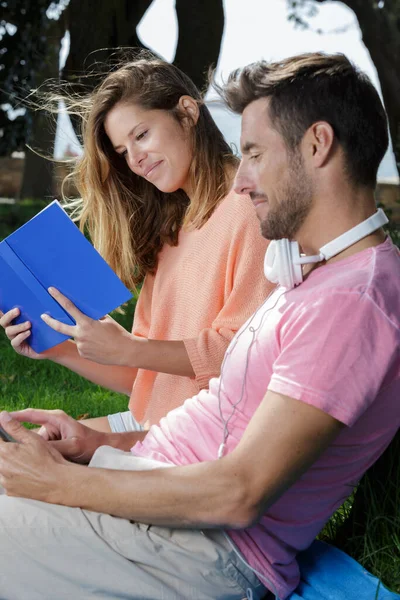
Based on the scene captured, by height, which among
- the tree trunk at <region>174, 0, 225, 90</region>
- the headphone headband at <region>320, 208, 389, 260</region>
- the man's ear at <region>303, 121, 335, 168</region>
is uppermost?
the man's ear at <region>303, 121, 335, 168</region>

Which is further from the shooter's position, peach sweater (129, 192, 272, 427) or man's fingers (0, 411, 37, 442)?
peach sweater (129, 192, 272, 427)

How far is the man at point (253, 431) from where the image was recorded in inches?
84.4

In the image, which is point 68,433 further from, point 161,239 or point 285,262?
point 285,262

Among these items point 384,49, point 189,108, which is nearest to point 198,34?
point 384,49

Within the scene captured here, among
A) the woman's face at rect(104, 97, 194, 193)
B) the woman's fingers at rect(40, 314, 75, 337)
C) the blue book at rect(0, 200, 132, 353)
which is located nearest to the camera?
the blue book at rect(0, 200, 132, 353)

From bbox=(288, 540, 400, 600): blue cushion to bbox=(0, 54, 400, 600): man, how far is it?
7 centimetres

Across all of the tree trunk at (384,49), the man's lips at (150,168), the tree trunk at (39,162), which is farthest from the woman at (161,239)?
the tree trunk at (39,162)

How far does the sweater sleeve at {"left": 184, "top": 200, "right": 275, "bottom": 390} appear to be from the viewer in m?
3.01

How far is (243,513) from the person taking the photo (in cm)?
217

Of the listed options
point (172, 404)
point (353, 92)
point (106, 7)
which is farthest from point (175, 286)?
point (106, 7)

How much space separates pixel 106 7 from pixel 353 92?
5533 mm

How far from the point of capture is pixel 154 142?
3250 mm

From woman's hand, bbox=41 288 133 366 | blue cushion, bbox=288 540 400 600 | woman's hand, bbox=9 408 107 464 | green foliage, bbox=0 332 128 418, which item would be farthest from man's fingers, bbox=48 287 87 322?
green foliage, bbox=0 332 128 418

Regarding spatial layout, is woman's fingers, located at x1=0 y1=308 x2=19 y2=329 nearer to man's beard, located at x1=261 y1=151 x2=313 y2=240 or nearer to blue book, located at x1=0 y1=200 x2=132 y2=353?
blue book, located at x1=0 y1=200 x2=132 y2=353
